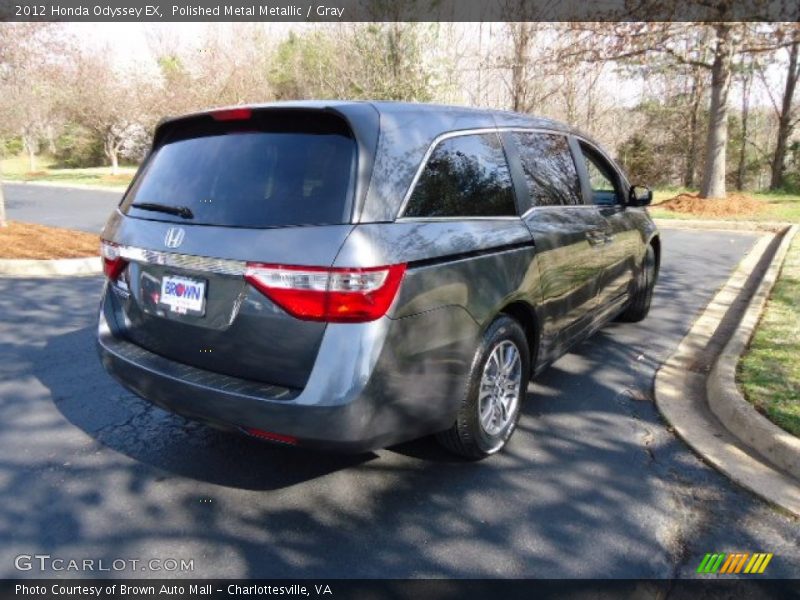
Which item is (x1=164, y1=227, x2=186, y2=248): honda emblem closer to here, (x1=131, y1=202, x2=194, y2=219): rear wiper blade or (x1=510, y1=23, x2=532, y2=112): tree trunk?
(x1=131, y1=202, x2=194, y2=219): rear wiper blade

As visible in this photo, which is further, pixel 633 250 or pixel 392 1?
pixel 392 1

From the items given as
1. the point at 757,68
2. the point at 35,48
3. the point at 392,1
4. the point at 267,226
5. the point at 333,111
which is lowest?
the point at 267,226

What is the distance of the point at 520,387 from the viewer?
131 inches

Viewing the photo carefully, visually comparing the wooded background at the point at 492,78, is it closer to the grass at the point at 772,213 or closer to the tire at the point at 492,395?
the grass at the point at 772,213

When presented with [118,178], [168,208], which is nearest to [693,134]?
[168,208]

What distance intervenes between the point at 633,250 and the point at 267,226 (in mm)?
3628

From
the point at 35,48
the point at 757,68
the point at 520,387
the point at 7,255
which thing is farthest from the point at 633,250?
the point at 757,68

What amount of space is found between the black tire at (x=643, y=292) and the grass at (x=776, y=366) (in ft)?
3.22

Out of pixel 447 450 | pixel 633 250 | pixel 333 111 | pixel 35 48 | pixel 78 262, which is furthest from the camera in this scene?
pixel 35 48

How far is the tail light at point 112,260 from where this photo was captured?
2.91 metres

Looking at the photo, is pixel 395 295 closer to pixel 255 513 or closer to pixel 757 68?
pixel 255 513

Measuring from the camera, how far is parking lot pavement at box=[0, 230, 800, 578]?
2342mm

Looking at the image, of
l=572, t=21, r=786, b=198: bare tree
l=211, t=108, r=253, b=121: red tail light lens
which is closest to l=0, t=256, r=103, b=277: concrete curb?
l=211, t=108, r=253, b=121: red tail light lens

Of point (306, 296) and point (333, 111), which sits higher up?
point (333, 111)
